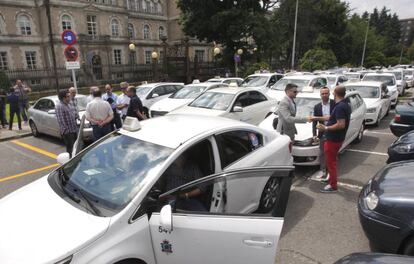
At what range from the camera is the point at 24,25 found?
35.0 metres

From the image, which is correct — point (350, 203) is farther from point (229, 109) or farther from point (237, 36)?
point (237, 36)

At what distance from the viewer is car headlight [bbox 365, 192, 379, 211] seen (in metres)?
3.27

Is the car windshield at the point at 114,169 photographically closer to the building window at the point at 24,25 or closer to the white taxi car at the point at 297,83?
the white taxi car at the point at 297,83

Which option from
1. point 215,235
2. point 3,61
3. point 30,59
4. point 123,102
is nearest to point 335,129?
point 215,235

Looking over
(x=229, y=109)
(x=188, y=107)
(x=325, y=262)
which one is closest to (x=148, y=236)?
(x=325, y=262)

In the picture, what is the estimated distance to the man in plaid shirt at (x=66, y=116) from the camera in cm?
650

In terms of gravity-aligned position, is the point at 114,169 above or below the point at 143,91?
above

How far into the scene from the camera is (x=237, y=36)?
29672mm

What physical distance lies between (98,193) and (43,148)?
7.47 m

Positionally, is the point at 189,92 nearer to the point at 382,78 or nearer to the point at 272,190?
the point at 272,190

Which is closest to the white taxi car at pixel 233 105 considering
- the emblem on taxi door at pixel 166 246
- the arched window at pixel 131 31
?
the emblem on taxi door at pixel 166 246

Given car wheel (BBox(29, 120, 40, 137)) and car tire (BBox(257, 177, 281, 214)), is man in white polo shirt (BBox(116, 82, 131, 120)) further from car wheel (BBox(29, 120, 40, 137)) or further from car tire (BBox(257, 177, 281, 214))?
car tire (BBox(257, 177, 281, 214))

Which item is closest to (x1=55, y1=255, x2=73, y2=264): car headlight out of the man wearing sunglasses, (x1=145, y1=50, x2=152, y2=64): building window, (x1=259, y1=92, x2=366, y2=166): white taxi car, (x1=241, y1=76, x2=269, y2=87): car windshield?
the man wearing sunglasses

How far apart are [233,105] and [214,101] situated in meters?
0.69
